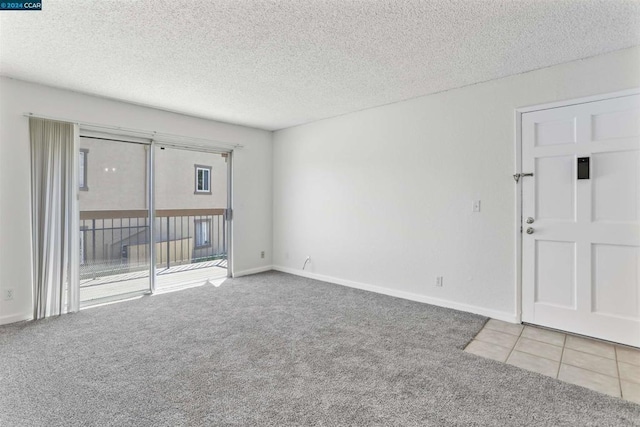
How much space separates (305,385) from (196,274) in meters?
3.74

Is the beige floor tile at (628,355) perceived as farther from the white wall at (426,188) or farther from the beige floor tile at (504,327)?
the white wall at (426,188)

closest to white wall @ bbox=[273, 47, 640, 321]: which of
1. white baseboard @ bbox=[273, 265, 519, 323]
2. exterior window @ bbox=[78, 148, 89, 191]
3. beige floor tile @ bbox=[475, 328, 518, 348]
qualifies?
white baseboard @ bbox=[273, 265, 519, 323]

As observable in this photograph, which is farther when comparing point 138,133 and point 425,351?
point 138,133

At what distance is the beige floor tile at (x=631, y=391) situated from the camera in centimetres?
195

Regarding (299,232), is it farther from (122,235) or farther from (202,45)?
(202,45)

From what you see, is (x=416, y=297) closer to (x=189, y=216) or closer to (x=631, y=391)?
(x=631, y=391)

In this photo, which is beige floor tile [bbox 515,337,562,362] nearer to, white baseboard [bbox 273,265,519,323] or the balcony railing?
white baseboard [bbox 273,265,519,323]

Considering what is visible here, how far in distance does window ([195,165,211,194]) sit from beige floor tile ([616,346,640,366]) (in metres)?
5.25

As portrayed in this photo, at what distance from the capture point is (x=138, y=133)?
4094 mm

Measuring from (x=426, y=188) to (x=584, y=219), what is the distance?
152 cm

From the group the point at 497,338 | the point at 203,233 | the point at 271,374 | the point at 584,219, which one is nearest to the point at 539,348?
the point at 497,338

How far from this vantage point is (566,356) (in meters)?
2.48

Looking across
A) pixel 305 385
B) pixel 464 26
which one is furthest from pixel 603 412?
pixel 464 26

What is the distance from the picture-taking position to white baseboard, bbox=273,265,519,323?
10.7ft
